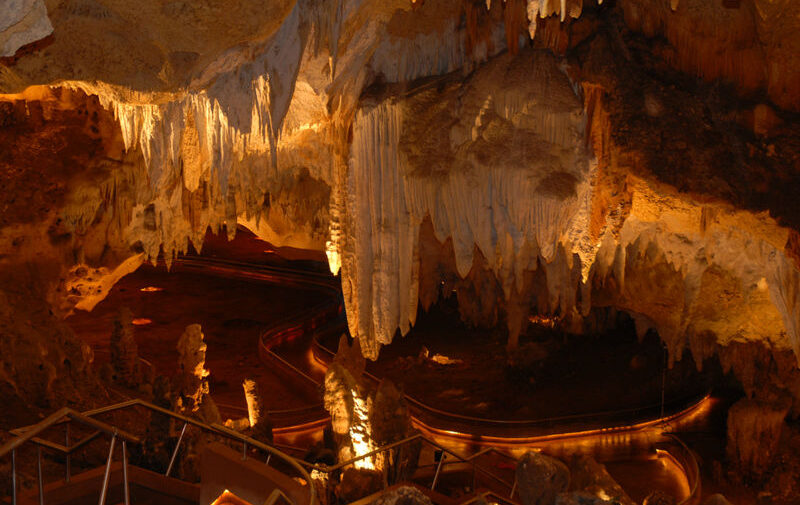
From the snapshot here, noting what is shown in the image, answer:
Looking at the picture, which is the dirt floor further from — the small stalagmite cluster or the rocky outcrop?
the rocky outcrop

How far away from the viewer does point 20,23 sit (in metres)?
3.08

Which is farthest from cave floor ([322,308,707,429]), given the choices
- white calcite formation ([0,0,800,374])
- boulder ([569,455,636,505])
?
white calcite formation ([0,0,800,374])

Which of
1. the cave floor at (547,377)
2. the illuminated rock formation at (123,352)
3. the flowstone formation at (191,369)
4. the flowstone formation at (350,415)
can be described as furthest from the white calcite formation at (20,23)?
the cave floor at (547,377)

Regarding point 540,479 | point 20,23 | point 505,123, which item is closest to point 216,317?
point 505,123

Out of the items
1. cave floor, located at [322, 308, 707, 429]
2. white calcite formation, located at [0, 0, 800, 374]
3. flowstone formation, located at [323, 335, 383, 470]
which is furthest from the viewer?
cave floor, located at [322, 308, 707, 429]

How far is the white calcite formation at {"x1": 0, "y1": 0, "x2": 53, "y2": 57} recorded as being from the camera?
2.95 meters

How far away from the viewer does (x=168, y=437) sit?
7.61 m

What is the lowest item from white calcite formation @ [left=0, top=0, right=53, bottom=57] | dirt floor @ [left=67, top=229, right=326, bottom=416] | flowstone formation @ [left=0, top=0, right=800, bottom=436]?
dirt floor @ [left=67, top=229, right=326, bottom=416]

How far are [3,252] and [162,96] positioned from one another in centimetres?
522

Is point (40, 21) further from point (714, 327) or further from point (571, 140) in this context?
point (714, 327)

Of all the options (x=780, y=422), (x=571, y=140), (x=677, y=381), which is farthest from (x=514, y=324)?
(x=571, y=140)

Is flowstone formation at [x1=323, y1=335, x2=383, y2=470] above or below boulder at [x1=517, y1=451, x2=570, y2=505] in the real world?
below

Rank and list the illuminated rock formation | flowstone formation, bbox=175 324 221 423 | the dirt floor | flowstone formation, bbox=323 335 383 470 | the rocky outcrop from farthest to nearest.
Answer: the dirt floor
the illuminated rock formation
flowstone formation, bbox=175 324 221 423
the rocky outcrop
flowstone formation, bbox=323 335 383 470

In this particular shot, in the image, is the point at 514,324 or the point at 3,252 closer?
the point at 3,252
